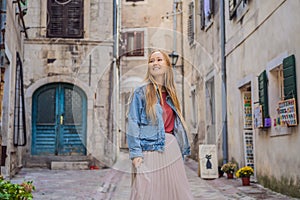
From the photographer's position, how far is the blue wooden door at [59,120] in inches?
465

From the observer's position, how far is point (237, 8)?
952 cm

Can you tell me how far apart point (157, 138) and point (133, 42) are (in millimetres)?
16184

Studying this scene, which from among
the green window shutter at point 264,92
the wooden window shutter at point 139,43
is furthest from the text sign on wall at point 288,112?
the wooden window shutter at point 139,43

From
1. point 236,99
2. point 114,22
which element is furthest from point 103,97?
point 236,99

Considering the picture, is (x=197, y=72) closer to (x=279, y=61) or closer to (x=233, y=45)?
(x=233, y=45)

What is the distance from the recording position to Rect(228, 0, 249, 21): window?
8.92 meters

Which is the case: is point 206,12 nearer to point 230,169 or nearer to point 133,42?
point 230,169

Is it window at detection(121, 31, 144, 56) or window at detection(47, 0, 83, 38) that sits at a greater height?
window at detection(121, 31, 144, 56)

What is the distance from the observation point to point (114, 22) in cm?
1248

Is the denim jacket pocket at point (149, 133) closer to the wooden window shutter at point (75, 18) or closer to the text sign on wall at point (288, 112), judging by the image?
the text sign on wall at point (288, 112)

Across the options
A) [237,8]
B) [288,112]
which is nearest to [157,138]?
[288,112]

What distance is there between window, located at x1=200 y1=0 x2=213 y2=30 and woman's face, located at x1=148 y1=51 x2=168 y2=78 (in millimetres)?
9237

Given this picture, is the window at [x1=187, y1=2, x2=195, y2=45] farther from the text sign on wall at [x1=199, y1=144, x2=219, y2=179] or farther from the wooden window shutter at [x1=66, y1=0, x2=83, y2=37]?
the text sign on wall at [x1=199, y1=144, x2=219, y2=179]

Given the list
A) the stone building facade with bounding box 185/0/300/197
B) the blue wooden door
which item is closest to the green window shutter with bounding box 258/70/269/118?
the stone building facade with bounding box 185/0/300/197
